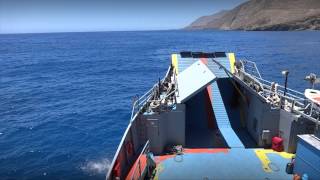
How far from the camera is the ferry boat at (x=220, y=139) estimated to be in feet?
51.9

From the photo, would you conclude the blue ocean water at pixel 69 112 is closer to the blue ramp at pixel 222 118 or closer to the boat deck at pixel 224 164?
the boat deck at pixel 224 164

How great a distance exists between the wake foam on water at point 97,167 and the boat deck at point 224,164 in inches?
332

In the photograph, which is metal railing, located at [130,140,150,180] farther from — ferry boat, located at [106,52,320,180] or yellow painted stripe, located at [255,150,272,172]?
yellow painted stripe, located at [255,150,272,172]

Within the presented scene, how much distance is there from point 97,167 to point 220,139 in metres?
11.2

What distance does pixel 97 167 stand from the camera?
2533cm

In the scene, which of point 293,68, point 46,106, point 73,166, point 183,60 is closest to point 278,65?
point 293,68

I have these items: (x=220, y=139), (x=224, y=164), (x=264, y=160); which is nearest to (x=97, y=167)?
(x=220, y=139)

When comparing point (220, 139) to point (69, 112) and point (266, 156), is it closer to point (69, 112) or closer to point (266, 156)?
point (266, 156)

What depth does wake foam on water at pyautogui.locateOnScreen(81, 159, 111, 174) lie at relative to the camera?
24.5 metres

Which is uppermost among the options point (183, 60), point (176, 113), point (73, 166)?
point (183, 60)

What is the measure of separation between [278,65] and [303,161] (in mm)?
60453

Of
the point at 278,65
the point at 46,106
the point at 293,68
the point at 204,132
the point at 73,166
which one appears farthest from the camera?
the point at 278,65

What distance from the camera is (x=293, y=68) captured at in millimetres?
65125

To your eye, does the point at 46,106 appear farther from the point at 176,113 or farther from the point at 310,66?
the point at 310,66
